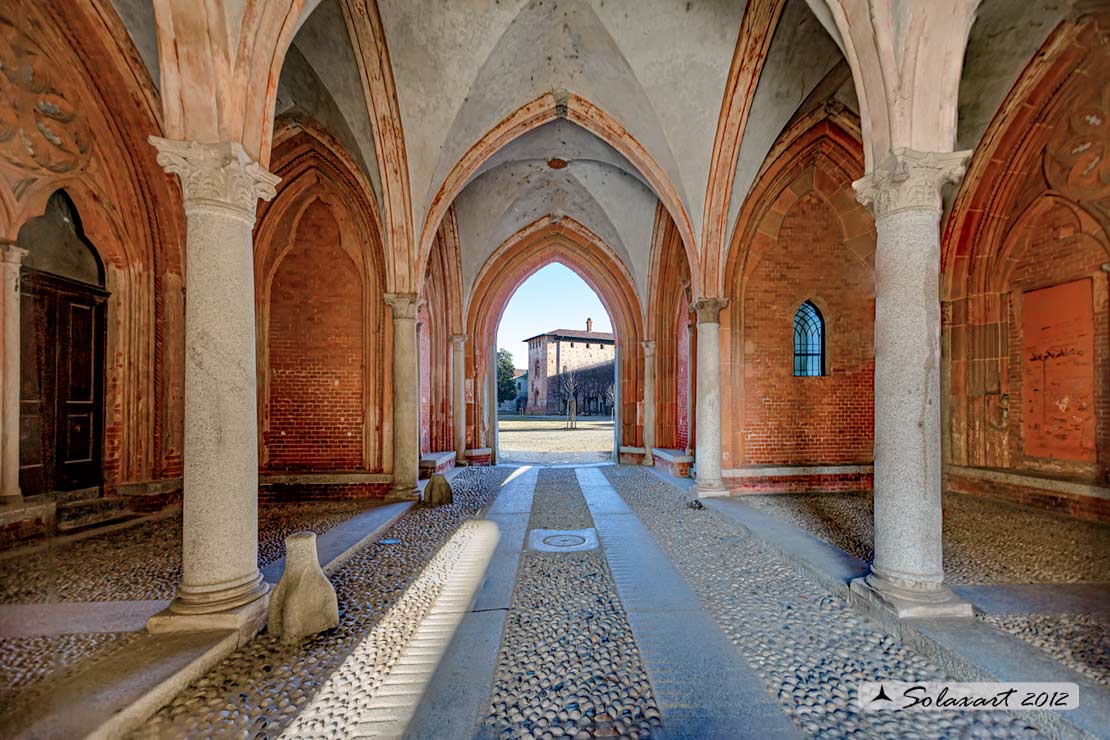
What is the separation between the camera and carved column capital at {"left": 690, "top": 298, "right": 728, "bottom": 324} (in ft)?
27.0

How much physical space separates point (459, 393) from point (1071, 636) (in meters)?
12.2

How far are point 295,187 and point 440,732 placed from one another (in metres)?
9.14

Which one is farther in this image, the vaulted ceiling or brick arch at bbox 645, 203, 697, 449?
brick arch at bbox 645, 203, 697, 449

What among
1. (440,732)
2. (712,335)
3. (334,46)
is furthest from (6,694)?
(712,335)

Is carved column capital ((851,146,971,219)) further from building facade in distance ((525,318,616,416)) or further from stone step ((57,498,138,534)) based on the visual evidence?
building facade in distance ((525,318,616,416))

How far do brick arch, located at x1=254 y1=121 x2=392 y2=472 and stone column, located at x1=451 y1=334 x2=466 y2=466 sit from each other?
15.0 feet

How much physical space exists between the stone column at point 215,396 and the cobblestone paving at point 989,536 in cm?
578

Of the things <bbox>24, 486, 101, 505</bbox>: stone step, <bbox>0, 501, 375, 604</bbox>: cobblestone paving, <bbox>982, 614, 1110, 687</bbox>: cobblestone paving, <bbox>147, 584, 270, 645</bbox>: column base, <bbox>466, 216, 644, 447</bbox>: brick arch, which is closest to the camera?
<bbox>982, 614, 1110, 687</bbox>: cobblestone paving

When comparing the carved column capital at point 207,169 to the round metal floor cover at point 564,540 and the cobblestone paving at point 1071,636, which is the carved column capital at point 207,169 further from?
the cobblestone paving at point 1071,636

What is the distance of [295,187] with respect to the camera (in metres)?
8.80

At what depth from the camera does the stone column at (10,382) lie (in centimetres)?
543

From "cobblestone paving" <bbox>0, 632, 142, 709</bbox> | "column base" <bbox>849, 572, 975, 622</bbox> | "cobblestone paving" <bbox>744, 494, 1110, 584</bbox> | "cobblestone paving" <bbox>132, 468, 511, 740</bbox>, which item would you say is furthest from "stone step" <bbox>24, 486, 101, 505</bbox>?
"cobblestone paving" <bbox>744, 494, 1110, 584</bbox>

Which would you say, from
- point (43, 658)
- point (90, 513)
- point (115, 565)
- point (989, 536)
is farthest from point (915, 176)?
point (90, 513)

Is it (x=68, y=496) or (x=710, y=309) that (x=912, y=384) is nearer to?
(x=710, y=309)
